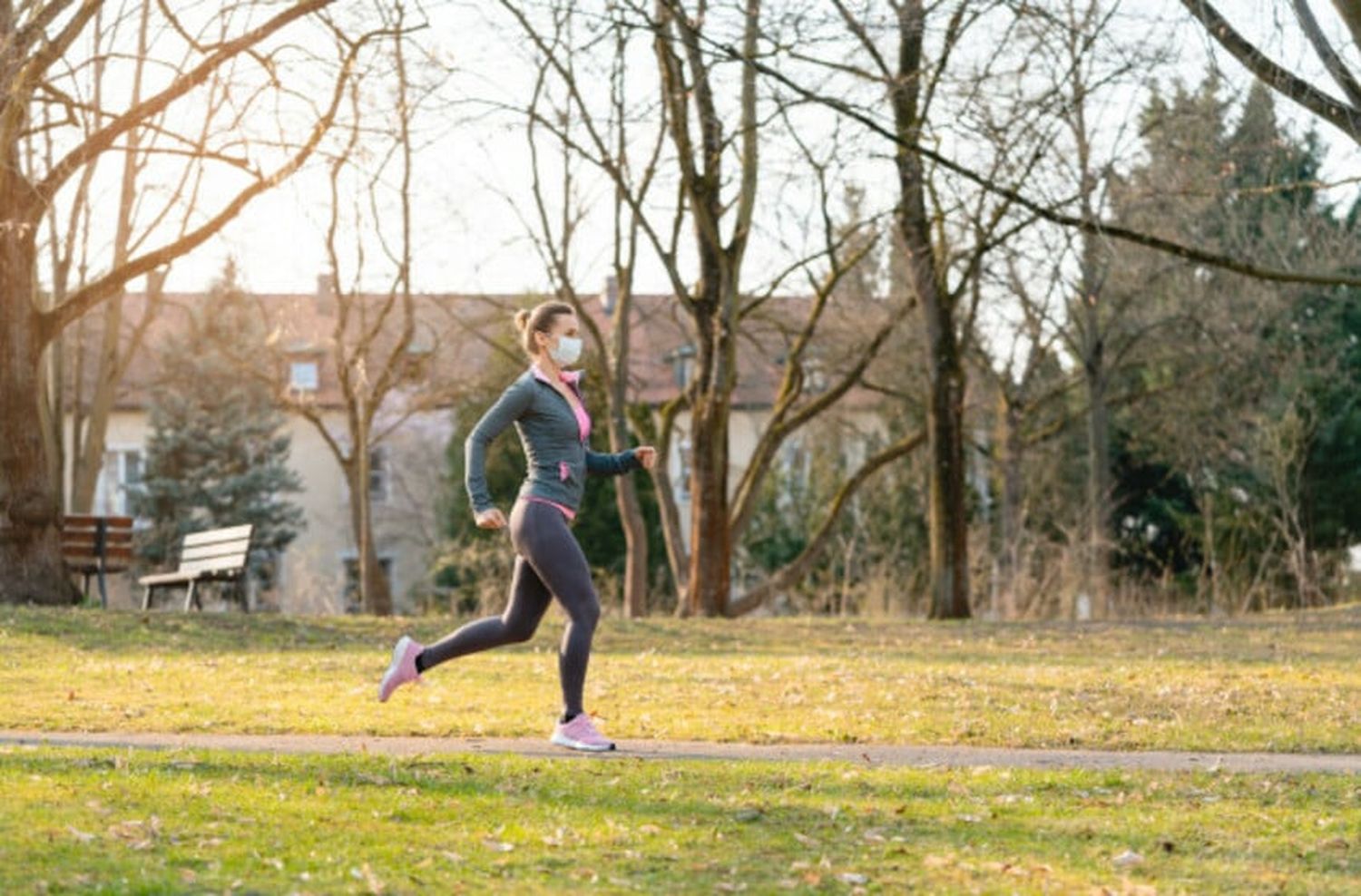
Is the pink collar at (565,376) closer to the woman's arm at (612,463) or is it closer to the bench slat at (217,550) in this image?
the woman's arm at (612,463)

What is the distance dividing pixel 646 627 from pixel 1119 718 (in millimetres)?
8894

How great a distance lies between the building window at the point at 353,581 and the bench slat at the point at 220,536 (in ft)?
40.6

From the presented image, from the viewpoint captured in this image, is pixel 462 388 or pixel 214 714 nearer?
pixel 214 714

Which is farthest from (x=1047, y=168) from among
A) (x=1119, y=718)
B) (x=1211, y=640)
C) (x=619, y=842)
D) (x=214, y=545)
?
(x=619, y=842)

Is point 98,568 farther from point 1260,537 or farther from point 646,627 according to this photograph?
point 1260,537

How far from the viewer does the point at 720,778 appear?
29.5 feet

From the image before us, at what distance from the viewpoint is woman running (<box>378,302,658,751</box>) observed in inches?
391

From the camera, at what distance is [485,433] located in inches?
389

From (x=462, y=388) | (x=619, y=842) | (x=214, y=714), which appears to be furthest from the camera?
(x=462, y=388)

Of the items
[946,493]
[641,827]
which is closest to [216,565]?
[946,493]

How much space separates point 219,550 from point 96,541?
4.71ft

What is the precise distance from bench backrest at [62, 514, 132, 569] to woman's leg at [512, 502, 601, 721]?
1375cm

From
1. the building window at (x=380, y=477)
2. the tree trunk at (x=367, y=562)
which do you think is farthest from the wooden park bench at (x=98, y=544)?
the building window at (x=380, y=477)

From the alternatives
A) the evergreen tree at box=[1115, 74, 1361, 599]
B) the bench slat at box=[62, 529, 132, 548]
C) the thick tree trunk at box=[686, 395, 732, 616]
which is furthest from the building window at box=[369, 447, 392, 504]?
the bench slat at box=[62, 529, 132, 548]
